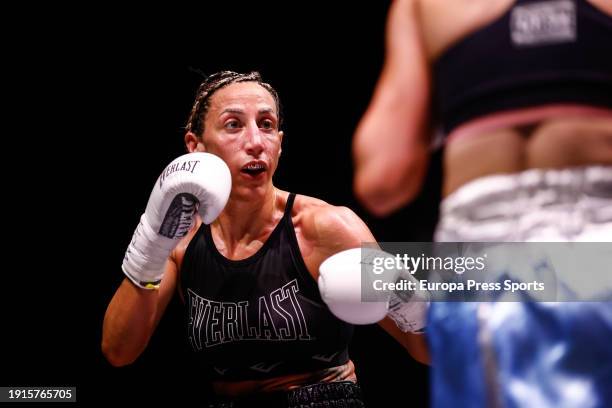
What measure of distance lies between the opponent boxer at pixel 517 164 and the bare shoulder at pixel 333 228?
843mm

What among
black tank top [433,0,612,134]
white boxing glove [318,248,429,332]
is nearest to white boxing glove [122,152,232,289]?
white boxing glove [318,248,429,332]

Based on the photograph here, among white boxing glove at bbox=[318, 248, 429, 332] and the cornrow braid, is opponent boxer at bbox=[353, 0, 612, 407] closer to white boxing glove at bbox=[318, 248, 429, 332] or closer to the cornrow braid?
white boxing glove at bbox=[318, 248, 429, 332]

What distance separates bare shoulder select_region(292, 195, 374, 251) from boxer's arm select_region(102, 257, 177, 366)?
1.17ft

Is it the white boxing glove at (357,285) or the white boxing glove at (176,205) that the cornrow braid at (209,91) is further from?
the white boxing glove at (357,285)

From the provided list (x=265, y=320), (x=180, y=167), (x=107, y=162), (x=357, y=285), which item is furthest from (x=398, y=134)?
(x=107, y=162)

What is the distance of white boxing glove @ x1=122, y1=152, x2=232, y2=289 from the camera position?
152 cm

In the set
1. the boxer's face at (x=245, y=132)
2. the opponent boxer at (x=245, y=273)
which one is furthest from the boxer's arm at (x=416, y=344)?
the boxer's face at (x=245, y=132)

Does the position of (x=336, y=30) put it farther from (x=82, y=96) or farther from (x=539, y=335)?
(x=539, y=335)

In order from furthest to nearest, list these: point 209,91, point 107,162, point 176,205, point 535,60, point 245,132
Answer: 1. point 107,162
2. point 209,91
3. point 245,132
4. point 176,205
5. point 535,60

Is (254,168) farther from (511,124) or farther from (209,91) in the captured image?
(511,124)

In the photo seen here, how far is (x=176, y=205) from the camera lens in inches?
60.9

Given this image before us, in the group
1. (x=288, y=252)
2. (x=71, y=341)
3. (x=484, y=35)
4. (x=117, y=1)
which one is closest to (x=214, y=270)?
(x=288, y=252)

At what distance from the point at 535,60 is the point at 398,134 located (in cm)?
16

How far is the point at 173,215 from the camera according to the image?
5.10 feet
